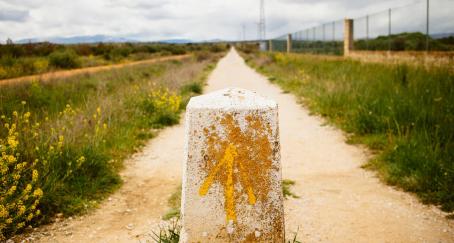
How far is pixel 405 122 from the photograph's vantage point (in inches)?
219

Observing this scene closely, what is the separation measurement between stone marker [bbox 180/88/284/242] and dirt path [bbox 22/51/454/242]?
1.34 meters

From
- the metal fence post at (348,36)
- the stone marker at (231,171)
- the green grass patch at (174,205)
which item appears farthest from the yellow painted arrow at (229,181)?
the metal fence post at (348,36)

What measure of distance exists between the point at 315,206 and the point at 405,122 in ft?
8.71

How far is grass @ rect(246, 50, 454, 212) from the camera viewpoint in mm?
4027

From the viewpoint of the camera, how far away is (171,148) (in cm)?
609

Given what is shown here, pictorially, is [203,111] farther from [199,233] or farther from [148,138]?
[148,138]

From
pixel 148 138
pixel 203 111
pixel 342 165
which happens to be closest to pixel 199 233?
pixel 203 111

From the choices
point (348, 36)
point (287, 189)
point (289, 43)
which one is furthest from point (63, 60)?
point (289, 43)

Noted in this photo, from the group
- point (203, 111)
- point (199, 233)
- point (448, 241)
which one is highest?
point (203, 111)

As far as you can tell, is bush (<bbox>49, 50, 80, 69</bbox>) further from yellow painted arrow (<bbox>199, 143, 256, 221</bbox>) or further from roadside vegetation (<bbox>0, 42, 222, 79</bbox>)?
yellow painted arrow (<bbox>199, 143, 256, 221</bbox>)

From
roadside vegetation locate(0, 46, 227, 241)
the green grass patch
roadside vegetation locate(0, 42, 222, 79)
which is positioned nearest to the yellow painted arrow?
the green grass patch

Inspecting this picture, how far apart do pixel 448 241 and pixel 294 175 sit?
77.8 inches

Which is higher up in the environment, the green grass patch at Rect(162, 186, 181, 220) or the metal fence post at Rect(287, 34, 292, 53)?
the metal fence post at Rect(287, 34, 292, 53)

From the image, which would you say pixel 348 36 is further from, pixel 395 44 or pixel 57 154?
pixel 57 154
